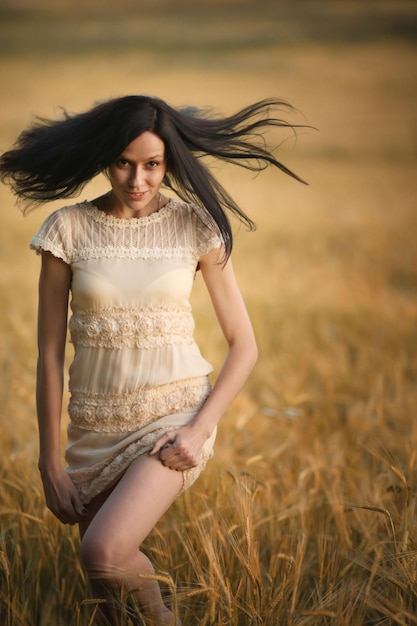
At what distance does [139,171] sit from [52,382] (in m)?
0.67

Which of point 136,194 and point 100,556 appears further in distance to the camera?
point 136,194

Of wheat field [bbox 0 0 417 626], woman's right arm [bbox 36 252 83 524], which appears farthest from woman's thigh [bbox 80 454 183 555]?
woman's right arm [bbox 36 252 83 524]

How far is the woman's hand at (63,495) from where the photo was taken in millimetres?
2650

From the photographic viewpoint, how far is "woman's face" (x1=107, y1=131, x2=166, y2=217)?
8.41 feet

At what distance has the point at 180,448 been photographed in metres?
2.44

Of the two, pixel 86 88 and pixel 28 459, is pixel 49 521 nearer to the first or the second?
pixel 28 459

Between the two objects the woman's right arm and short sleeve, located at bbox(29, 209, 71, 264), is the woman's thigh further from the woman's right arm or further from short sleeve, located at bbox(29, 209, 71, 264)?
short sleeve, located at bbox(29, 209, 71, 264)

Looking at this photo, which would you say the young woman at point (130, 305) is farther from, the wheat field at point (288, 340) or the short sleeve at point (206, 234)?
the wheat field at point (288, 340)

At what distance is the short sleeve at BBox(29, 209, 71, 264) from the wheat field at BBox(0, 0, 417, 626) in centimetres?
73

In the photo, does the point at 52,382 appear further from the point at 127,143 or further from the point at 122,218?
the point at 127,143

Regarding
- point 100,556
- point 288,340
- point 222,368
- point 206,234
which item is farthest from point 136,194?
point 288,340

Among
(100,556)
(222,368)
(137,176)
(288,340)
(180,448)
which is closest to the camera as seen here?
(100,556)

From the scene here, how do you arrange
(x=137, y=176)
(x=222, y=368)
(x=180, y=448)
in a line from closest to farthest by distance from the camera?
(x=180, y=448), (x=137, y=176), (x=222, y=368)

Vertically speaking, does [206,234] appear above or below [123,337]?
above
